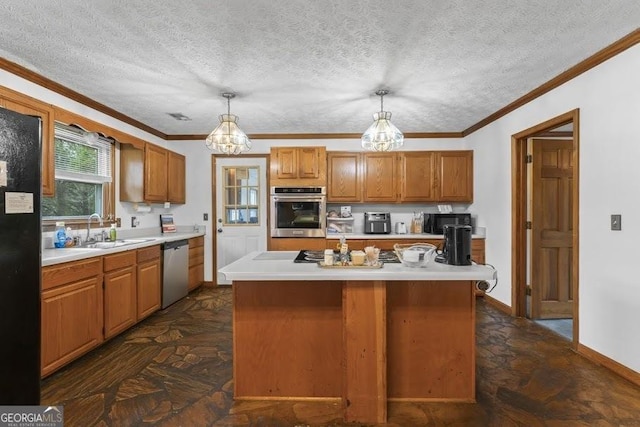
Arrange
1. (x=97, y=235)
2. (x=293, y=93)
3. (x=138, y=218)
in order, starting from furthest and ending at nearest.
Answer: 1. (x=138, y=218)
2. (x=97, y=235)
3. (x=293, y=93)

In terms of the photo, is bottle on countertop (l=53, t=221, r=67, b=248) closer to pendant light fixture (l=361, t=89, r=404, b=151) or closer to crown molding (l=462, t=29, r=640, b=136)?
pendant light fixture (l=361, t=89, r=404, b=151)

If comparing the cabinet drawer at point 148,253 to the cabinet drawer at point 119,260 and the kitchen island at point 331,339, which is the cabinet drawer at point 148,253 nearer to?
the cabinet drawer at point 119,260

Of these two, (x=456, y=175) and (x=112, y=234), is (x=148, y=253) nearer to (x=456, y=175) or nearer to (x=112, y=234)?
(x=112, y=234)

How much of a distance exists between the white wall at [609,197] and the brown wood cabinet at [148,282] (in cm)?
400

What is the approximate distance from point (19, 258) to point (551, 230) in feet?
14.2

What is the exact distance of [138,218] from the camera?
4.06 meters

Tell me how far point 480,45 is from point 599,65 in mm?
1003

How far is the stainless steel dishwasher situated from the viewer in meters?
3.63

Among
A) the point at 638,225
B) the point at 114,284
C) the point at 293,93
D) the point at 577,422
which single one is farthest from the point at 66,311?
the point at 638,225

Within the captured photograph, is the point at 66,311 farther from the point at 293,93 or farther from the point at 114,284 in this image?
the point at 293,93

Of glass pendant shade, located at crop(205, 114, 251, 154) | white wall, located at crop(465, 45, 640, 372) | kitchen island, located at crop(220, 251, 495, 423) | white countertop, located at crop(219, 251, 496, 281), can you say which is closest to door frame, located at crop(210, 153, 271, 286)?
glass pendant shade, located at crop(205, 114, 251, 154)

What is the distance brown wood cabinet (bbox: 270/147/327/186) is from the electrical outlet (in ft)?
9.67

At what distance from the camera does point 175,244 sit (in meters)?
3.84

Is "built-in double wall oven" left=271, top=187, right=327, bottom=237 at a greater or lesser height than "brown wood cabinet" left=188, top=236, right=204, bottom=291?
greater
